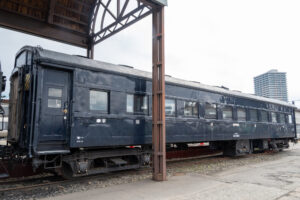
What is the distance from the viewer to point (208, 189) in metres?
5.96

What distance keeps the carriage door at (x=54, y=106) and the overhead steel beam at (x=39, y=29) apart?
4499 millimetres

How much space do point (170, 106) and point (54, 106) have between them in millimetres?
4150

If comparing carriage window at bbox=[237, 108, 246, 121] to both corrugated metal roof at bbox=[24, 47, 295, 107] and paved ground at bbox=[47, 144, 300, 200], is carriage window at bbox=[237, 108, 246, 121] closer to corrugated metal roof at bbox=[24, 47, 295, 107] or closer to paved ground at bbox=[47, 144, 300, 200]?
corrugated metal roof at bbox=[24, 47, 295, 107]

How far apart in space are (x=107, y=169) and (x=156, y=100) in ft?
8.15

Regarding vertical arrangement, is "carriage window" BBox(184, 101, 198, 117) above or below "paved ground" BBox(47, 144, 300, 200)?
above

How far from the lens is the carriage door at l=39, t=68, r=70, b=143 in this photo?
6.01 metres

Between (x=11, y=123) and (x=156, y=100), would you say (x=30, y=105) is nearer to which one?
(x=11, y=123)

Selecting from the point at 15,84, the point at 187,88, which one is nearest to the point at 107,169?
the point at 15,84

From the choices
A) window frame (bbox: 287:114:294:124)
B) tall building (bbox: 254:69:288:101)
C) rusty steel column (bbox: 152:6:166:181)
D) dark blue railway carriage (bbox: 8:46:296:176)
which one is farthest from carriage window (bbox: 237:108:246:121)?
tall building (bbox: 254:69:288:101)

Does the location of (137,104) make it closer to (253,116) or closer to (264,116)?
(253,116)

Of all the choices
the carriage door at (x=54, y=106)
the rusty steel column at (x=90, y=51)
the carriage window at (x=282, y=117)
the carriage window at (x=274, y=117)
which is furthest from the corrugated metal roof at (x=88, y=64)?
the carriage window at (x=282, y=117)

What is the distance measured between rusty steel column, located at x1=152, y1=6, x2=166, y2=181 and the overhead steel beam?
5.12 m

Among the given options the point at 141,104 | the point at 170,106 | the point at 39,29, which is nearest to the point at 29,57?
the point at 141,104

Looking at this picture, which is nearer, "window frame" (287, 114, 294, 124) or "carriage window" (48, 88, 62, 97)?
"carriage window" (48, 88, 62, 97)
